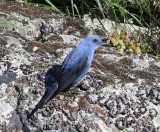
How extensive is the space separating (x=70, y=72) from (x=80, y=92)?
194 mm

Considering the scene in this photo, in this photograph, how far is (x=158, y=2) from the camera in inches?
226

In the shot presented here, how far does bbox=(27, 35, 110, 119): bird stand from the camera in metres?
3.89

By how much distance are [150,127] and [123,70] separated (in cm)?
63

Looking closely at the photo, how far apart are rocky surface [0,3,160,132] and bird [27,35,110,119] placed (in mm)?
66

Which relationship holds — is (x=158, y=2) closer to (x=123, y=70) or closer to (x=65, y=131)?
(x=123, y=70)

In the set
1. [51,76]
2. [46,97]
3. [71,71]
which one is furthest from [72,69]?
[46,97]

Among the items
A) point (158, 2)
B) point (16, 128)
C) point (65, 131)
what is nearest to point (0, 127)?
point (16, 128)

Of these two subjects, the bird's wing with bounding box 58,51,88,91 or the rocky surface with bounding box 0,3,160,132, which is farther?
the bird's wing with bounding box 58,51,88,91

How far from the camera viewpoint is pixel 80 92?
406 cm

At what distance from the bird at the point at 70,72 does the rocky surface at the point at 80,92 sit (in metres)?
0.07

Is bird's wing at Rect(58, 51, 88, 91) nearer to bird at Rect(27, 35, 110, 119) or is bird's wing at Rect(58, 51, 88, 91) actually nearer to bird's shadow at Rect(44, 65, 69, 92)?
bird at Rect(27, 35, 110, 119)

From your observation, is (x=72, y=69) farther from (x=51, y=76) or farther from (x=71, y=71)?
(x=51, y=76)

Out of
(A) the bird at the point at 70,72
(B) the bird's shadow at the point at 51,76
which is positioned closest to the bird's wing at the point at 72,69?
(A) the bird at the point at 70,72

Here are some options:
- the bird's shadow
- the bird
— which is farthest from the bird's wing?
the bird's shadow
